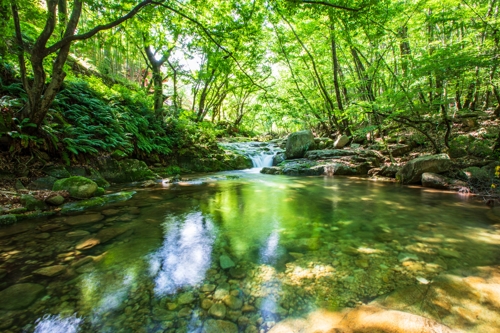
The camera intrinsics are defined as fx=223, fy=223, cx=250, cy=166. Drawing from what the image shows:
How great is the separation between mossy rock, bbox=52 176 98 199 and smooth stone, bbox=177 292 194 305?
14.4 ft

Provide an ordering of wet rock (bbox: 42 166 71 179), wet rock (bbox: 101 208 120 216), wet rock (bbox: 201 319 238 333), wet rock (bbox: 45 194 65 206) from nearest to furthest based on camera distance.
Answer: wet rock (bbox: 201 319 238 333) → wet rock (bbox: 101 208 120 216) → wet rock (bbox: 45 194 65 206) → wet rock (bbox: 42 166 71 179)

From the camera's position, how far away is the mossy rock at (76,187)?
4930 millimetres

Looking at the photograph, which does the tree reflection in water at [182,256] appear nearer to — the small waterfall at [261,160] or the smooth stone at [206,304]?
the smooth stone at [206,304]

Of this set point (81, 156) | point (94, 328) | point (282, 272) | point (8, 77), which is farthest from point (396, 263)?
point (8, 77)

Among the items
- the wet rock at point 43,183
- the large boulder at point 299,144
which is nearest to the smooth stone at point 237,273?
the wet rock at point 43,183

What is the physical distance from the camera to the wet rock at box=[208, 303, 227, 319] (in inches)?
69.2

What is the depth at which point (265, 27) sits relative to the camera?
12844 millimetres

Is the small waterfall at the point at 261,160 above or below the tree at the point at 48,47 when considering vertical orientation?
below

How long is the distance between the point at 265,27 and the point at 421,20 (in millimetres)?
7505

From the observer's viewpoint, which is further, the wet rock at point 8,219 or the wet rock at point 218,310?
the wet rock at point 8,219

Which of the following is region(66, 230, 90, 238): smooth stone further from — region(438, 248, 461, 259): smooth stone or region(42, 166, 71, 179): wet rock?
region(438, 248, 461, 259): smooth stone

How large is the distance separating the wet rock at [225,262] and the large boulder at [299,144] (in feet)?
37.7

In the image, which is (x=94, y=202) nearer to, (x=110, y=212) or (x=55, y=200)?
(x=55, y=200)

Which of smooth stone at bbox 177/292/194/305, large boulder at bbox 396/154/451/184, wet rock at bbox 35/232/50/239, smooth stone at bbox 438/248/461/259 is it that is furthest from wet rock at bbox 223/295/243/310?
large boulder at bbox 396/154/451/184
